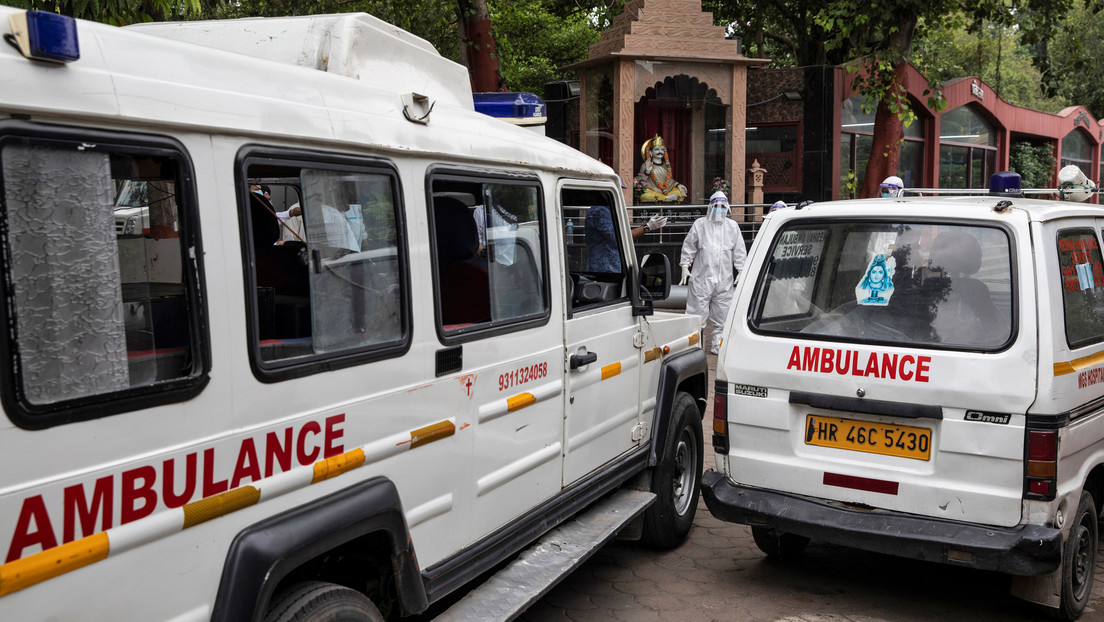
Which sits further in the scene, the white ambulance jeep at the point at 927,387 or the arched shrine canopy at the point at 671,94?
the arched shrine canopy at the point at 671,94

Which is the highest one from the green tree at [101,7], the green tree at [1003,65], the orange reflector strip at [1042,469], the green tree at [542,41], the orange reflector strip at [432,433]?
the green tree at [1003,65]

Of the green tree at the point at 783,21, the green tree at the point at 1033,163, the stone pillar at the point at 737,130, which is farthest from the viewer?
the green tree at the point at 1033,163

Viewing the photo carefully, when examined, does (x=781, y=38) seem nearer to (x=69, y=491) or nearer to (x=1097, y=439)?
(x=1097, y=439)

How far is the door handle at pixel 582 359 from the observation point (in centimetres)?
398

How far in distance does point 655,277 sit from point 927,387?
1.35 m

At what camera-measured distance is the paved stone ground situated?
4219mm

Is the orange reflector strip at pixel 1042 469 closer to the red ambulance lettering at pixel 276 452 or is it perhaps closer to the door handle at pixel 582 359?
the door handle at pixel 582 359

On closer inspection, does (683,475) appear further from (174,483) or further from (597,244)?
(174,483)

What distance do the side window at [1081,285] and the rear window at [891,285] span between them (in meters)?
0.31

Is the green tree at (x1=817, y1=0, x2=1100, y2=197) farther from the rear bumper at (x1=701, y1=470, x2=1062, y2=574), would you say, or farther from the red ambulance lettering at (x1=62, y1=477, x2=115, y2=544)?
the red ambulance lettering at (x1=62, y1=477, x2=115, y2=544)

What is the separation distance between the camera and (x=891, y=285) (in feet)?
13.9

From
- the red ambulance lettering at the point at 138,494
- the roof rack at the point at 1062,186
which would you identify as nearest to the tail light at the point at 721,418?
the red ambulance lettering at the point at 138,494

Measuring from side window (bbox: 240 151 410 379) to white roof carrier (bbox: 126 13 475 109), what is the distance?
0.52 metres

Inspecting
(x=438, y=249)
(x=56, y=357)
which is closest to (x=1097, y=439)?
(x=438, y=249)
